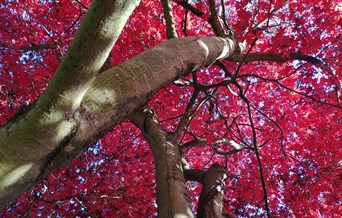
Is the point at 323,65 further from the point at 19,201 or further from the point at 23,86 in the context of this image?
the point at 19,201

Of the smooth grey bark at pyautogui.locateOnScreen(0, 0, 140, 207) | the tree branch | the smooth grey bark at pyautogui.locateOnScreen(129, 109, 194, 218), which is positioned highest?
the tree branch

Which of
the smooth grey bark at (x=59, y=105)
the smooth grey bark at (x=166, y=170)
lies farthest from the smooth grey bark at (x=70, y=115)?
the smooth grey bark at (x=166, y=170)

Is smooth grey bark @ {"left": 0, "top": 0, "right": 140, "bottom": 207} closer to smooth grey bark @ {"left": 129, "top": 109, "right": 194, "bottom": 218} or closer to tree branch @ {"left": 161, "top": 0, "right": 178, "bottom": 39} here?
smooth grey bark @ {"left": 129, "top": 109, "right": 194, "bottom": 218}

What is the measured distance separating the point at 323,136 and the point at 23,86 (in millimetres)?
7554

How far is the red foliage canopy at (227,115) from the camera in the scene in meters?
6.51

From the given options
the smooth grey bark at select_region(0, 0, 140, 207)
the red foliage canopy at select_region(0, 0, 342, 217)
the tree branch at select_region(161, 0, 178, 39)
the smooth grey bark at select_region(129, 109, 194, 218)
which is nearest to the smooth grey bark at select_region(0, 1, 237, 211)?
the smooth grey bark at select_region(0, 0, 140, 207)

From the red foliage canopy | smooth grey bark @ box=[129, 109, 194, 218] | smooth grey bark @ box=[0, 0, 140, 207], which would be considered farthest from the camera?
the red foliage canopy

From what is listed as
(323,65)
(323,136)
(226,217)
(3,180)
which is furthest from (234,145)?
(3,180)

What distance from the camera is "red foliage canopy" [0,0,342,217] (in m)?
6.51

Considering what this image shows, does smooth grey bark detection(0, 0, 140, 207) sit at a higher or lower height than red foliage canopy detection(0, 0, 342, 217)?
lower

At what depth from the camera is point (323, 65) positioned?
Answer: 5.30 metres

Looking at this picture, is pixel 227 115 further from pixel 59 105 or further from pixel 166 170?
pixel 59 105

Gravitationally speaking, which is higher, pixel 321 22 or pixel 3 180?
pixel 321 22

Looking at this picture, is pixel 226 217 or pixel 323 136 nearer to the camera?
pixel 226 217
